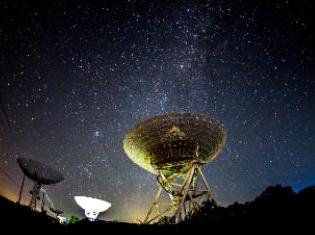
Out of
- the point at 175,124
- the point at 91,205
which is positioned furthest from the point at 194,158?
the point at 91,205

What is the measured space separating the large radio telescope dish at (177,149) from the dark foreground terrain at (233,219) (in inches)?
404

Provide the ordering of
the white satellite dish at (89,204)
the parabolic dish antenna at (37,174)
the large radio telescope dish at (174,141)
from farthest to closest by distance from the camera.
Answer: the white satellite dish at (89,204), the parabolic dish antenna at (37,174), the large radio telescope dish at (174,141)

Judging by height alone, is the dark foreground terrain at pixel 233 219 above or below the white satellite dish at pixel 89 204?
below

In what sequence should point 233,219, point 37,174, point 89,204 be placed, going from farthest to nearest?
point 89,204
point 37,174
point 233,219

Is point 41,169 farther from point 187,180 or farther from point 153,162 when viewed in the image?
point 187,180

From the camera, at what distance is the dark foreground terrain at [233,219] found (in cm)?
1069

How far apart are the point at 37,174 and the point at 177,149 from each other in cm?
1412

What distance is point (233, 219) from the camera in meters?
11.9

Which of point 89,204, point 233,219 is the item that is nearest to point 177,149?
point 233,219

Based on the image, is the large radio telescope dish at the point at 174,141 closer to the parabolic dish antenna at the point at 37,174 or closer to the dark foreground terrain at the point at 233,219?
the parabolic dish antenna at the point at 37,174

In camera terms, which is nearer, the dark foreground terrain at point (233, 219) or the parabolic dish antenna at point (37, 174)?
the dark foreground terrain at point (233, 219)

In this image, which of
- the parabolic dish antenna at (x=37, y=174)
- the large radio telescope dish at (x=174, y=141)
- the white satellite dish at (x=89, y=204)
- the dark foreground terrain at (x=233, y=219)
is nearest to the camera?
the dark foreground terrain at (x=233, y=219)

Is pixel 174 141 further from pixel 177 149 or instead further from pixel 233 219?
pixel 233 219

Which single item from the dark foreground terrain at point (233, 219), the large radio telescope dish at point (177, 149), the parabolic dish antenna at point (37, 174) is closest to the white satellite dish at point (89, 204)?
the parabolic dish antenna at point (37, 174)
